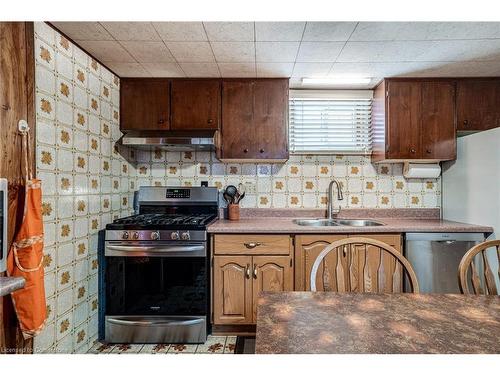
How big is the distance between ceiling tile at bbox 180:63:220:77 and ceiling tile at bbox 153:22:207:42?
1.32ft

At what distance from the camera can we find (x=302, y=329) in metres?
0.90

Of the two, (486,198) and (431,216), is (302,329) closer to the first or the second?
(486,198)

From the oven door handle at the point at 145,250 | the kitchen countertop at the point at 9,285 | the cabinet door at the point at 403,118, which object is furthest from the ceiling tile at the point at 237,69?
the kitchen countertop at the point at 9,285

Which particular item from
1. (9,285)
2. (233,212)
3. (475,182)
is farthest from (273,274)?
(475,182)

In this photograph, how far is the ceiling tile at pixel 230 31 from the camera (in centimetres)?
183

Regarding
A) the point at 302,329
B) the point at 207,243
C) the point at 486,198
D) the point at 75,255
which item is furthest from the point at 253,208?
the point at 302,329

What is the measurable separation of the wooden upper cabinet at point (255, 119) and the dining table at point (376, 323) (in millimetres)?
1678

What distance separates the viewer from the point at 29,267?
1450 millimetres

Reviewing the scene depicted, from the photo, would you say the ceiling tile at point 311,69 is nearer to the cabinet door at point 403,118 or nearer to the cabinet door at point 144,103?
the cabinet door at point 403,118

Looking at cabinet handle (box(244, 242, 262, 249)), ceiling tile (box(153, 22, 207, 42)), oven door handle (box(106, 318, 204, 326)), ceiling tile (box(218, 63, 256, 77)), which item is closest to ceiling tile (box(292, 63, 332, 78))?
ceiling tile (box(218, 63, 256, 77))

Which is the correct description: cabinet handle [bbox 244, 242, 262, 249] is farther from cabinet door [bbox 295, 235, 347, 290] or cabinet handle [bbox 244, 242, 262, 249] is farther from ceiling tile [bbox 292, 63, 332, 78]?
ceiling tile [bbox 292, 63, 332, 78]

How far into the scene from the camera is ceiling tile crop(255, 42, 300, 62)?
6.79 ft

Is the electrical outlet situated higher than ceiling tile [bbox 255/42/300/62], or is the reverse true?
ceiling tile [bbox 255/42/300/62]

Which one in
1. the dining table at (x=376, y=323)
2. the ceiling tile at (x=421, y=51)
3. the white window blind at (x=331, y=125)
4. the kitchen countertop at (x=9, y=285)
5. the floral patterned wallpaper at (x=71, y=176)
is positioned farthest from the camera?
the white window blind at (x=331, y=125)
